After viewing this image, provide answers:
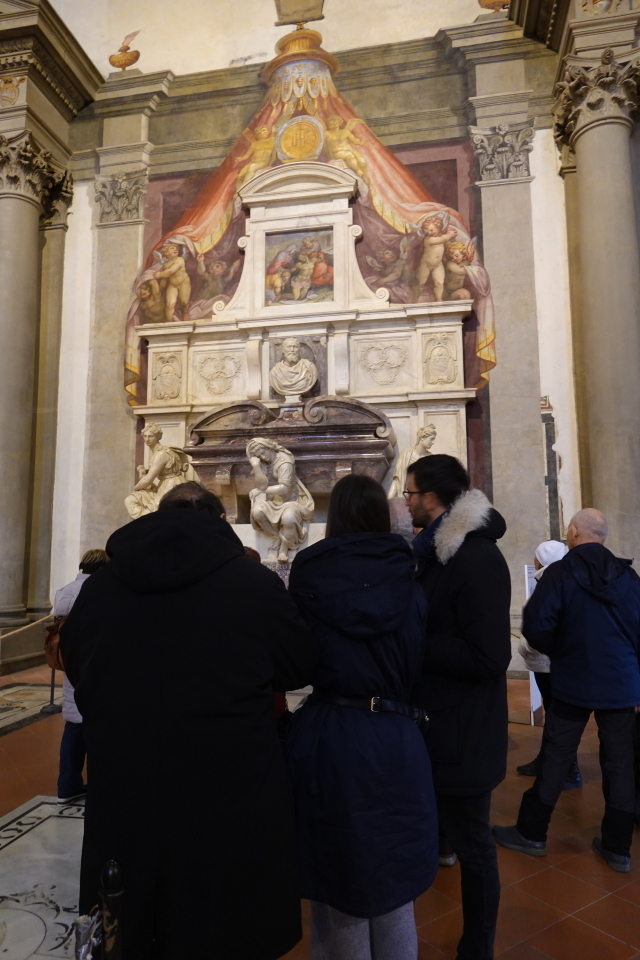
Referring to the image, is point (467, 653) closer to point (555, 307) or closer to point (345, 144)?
point (555, 307)

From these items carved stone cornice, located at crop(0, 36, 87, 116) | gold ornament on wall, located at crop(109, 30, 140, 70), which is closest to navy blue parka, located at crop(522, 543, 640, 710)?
carved stone cornice, located at crop(0, 36, 87, 116)

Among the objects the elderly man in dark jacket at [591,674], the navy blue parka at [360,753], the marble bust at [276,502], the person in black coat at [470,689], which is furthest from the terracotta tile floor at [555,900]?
the marble bust at [276,502]

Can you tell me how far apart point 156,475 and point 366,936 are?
23.7ft

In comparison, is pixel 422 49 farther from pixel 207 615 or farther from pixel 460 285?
pixel 207 615

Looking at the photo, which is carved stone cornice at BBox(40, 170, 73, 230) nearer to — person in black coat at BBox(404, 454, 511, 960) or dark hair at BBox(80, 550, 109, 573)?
dark hair at BBox(80, 550, 109, 573)

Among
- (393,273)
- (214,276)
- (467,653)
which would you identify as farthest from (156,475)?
(467,653)

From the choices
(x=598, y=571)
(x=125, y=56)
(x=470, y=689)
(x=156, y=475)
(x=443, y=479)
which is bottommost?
(x=470, y=689)

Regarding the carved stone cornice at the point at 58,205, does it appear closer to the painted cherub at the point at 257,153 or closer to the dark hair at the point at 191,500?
the painted cherub at the point at 257,153

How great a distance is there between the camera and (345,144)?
918 centimetres

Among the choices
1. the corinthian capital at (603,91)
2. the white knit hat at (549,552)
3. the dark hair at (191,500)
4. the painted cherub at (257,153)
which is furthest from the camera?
the painted cherub at (257,153)

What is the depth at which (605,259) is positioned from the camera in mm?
7430

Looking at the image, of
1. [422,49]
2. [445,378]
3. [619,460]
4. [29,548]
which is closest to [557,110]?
[422,49]

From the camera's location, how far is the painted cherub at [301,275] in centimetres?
900

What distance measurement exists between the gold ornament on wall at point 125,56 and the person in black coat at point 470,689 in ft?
34.6
